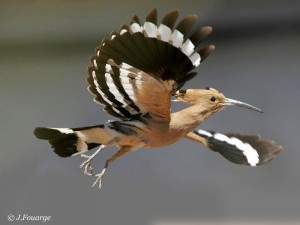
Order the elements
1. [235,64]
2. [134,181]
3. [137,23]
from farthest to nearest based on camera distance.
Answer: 1. [235,64]
2. [134,181]
3. [137,23]

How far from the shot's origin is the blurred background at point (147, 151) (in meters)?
2.33

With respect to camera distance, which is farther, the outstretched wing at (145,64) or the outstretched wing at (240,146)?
the outstretched wing at (240,146)

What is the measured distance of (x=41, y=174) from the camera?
238 cm

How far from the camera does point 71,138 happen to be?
1129 mm

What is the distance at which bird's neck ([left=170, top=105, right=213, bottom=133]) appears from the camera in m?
1.13

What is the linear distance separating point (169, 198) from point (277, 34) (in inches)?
28.7

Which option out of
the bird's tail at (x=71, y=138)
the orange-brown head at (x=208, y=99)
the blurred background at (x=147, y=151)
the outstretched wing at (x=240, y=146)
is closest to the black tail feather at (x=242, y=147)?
the outstretched wing at (x=240, y=146)

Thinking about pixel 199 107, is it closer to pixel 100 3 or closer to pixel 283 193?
pixel 283 193

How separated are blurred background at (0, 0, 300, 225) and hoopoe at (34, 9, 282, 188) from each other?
1014mm

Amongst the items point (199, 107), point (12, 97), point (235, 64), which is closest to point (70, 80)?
point (12, 97)

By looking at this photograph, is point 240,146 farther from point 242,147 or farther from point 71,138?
point 71,138

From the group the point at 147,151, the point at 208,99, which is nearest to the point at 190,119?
the point at 208,99

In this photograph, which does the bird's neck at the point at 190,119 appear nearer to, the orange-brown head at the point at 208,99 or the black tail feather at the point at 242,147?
the orange-brown head at the point at 208,99

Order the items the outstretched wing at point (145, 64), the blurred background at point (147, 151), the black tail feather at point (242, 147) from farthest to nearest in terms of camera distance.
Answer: the blurred background at point (147, 151) → the black tail feather at point (242, 147) → the outstretched wing at point (145, 64)
